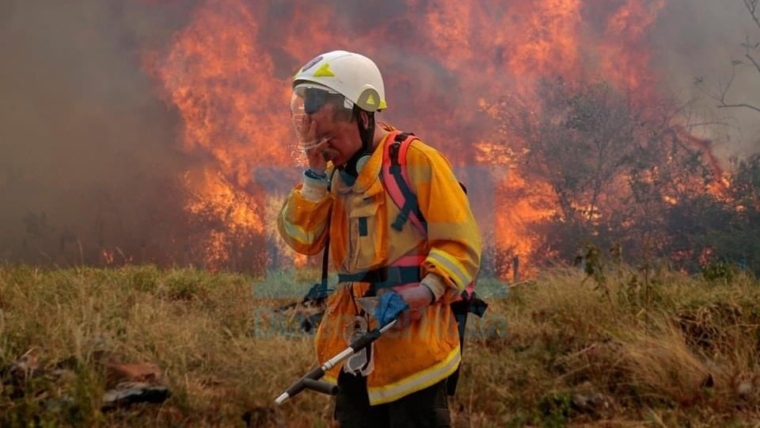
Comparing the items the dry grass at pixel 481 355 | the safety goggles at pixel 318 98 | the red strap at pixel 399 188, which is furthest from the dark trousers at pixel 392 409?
the dry grass at pixel 481 355

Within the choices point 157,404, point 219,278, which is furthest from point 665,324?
point 219,278

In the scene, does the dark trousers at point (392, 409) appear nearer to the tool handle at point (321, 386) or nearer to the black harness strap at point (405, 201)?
the tool handle at point (321, 386)

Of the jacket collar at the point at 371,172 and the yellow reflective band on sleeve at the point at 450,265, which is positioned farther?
the jacket collar at the point at 371,172

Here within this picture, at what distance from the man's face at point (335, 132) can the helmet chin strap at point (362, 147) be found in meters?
0.02

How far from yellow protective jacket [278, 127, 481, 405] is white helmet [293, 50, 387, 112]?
17 cm

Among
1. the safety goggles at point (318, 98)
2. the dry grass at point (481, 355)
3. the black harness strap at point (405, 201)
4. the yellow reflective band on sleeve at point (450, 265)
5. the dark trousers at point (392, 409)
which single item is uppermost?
the safety goggles at point (318, 98)

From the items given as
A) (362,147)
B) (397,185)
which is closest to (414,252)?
(397,185)

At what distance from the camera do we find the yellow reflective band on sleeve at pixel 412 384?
2.71 metres

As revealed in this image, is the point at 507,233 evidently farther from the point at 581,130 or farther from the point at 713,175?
the point at 713,175

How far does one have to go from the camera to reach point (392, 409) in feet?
9.18

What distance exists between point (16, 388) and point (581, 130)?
2050 cm

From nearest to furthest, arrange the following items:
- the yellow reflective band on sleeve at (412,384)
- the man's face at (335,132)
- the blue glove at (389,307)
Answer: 1. the blue glove at (389,307)
2. the yellow reflective band on sleeve at (412,384)
3. the man's face at (335,132)

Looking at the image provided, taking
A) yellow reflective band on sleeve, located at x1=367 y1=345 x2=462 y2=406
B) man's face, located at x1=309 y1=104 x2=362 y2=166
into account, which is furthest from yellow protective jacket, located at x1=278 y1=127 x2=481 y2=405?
man's face, located at x1=309 y1=104 x2=362 y2=166

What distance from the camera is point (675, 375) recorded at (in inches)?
219
